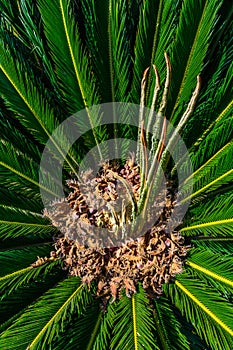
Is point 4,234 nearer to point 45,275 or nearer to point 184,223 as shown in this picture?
point 45,275

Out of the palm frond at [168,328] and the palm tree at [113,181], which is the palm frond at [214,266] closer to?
the palm tree at [113,181]

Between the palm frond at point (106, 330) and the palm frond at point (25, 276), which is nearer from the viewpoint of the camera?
the palm frond at point (106, 330)

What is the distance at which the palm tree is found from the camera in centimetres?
250

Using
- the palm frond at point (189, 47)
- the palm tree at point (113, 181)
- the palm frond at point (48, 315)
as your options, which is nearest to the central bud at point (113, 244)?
the palm tree at point (113, 181)

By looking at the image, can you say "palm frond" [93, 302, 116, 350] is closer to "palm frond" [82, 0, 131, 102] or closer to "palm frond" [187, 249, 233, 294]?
"palm frond" [187, 249, 233, 294]

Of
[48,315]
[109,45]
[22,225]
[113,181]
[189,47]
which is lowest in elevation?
[48,315]

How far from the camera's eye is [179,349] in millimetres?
2396

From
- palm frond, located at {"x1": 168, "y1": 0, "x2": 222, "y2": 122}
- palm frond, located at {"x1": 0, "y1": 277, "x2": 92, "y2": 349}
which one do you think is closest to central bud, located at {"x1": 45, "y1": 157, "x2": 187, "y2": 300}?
palm frond, located at {"x1": 0, "y1": 277, "x2": 92, "y2": 349}

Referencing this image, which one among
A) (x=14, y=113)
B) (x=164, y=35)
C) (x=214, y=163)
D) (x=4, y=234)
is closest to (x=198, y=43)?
(x=164, y=35)

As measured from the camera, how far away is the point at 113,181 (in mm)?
3002

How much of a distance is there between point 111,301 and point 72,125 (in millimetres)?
1172

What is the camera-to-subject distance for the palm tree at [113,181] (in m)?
2.50

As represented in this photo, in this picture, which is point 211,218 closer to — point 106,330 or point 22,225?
point 106,330

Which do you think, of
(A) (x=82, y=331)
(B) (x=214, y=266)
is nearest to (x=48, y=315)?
(A) (x=82, y=331)
